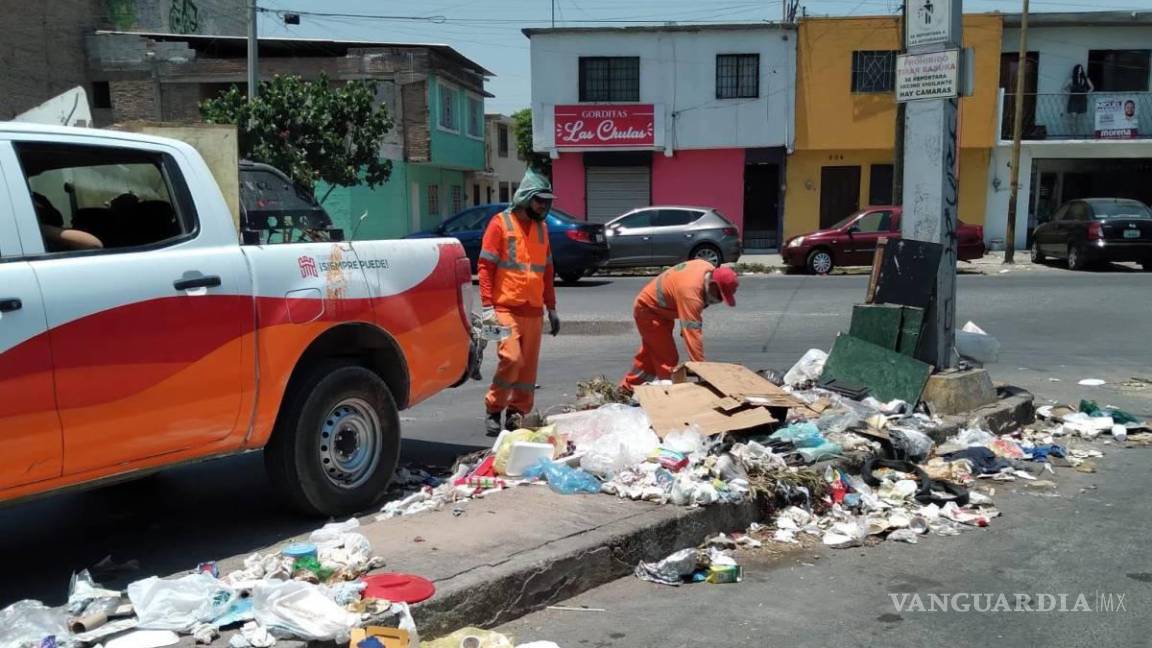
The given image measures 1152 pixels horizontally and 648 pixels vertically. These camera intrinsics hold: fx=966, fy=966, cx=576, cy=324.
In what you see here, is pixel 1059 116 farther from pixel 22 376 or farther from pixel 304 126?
pixel 22 376

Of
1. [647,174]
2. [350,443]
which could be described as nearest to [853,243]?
[647,174]

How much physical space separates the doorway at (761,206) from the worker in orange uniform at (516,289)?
22.8 metres

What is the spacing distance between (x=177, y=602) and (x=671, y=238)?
58.1 ft

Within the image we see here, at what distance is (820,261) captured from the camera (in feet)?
69.3

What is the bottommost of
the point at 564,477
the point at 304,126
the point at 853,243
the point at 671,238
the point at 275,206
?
the point at 564,477

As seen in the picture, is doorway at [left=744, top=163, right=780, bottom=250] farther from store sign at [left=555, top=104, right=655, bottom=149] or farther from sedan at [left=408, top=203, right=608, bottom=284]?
sedan at [left=408, top=203, right=608, bottom=284]

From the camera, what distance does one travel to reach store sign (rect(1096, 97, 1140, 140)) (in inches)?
1081

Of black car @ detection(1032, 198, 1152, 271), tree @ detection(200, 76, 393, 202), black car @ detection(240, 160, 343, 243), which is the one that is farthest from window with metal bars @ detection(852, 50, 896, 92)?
black car @ detection(240, 160, 343, 243)

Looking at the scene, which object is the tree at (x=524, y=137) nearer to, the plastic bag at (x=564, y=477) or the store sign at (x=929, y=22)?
the store sign at (x=929, y=22)

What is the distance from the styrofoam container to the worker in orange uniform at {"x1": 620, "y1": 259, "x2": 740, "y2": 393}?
1.65 meters

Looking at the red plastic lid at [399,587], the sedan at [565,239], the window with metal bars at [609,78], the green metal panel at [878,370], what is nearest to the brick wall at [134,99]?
the window with metal bars at [609,78]

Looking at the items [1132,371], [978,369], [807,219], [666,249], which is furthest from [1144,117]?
[978,369]

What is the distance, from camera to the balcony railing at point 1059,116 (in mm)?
27844

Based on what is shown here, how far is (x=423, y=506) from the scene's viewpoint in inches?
202
